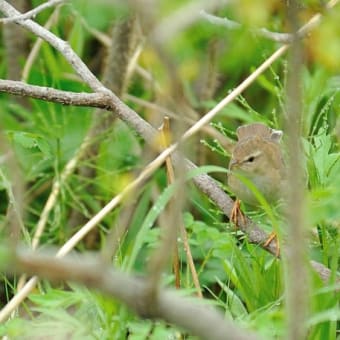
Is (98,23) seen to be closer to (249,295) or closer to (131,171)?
(131,171)

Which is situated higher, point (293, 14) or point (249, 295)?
point (293, 14)

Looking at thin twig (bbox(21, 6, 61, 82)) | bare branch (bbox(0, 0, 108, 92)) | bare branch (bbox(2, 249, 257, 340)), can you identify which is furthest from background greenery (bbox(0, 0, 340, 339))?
bare branch (bbox(2, 249, 257, 340))

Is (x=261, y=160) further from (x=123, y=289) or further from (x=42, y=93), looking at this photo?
(x=123, y=289)

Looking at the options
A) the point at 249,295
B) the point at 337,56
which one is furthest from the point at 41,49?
the point at 337,56

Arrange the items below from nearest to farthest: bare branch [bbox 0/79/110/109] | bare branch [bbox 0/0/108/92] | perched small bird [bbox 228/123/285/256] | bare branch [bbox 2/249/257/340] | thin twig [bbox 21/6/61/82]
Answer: bare branch [bbox 2/249/257/340] → bare branch [bbox 0/79/110/109] → bare branch [bbox 0/0/108/92] → perched small bird [bbox 228/123/285/256] → thin twig [bbox 21/6/61/82]

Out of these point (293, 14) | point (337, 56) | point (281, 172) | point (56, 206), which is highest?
point (293, 14)

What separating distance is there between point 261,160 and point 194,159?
1.66m

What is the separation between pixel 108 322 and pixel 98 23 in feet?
9.86

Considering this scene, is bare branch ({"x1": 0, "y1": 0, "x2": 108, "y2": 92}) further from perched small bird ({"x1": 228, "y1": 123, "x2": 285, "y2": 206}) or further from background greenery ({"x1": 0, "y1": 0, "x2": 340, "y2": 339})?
perched small bird ({"x1": 228, "y1": 123, "x2": 285, "y2": 206})

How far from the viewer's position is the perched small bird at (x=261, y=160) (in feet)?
12.6

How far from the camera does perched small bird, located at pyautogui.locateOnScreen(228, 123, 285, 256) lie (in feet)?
12.6

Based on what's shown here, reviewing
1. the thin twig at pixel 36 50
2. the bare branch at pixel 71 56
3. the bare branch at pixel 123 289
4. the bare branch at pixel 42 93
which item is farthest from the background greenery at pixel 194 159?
the bare branch at pixel 123 289

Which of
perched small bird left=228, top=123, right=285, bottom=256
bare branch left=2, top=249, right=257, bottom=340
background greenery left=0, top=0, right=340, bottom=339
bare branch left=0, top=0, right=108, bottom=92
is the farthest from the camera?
perched small bird left=228, top=123, right=285, bottom=256

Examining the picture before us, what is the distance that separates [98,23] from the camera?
567 centimetres
